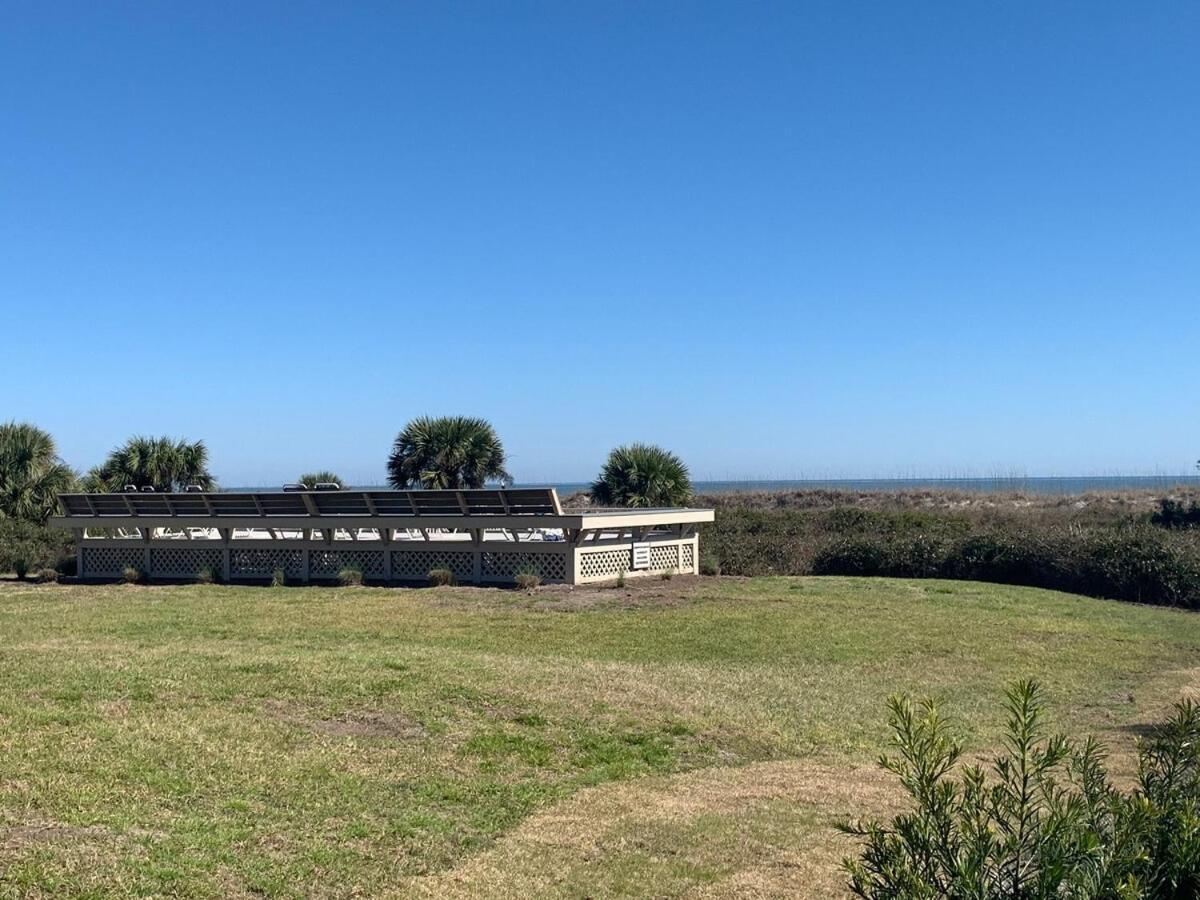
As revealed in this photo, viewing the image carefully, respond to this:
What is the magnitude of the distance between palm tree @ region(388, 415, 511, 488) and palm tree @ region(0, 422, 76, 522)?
9.10 metres

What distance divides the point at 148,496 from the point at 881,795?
1909 cm

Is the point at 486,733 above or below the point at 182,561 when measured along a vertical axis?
below

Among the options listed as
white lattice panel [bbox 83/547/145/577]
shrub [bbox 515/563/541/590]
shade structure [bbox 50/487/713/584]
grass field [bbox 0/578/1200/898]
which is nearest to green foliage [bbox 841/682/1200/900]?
grass field [bbox 0/578/1200/898]

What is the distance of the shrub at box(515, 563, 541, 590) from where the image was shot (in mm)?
19750

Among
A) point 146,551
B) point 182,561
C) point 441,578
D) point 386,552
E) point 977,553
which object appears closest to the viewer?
point 441,578

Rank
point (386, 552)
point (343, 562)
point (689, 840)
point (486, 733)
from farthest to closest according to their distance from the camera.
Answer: point (343, 562)
point (386, 552)
point (486, 733)
point (689, 840)

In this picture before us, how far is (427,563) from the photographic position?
853 inches

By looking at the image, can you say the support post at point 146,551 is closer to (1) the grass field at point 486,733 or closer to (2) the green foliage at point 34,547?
(2) the green foliage at point 34,547

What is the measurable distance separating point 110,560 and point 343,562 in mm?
5634

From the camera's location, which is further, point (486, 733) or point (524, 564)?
point (524, 564)

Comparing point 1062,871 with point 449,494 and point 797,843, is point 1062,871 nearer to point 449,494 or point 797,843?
point 797,843

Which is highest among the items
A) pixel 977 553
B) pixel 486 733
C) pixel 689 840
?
pixel 977 553

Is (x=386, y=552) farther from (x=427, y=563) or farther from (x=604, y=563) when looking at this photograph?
(x=604, y=563)

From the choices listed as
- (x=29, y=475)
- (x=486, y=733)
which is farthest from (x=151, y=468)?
(x=486, y=733)
